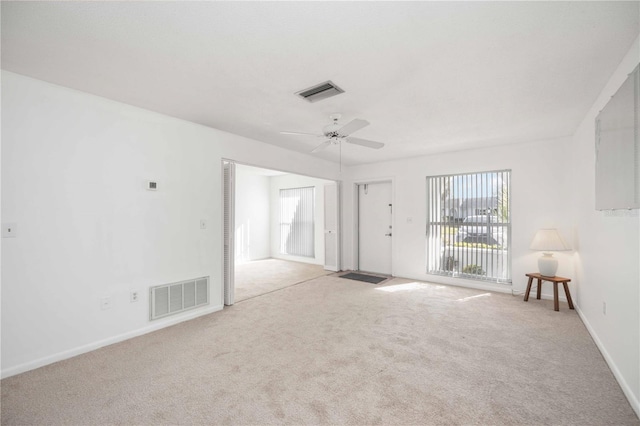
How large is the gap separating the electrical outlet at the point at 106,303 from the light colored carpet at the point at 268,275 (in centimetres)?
170

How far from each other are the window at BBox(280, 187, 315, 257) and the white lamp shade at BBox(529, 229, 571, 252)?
4803mm

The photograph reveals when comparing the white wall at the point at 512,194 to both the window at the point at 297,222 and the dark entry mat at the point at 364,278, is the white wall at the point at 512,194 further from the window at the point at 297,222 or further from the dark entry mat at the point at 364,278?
the window at the point at 297,222

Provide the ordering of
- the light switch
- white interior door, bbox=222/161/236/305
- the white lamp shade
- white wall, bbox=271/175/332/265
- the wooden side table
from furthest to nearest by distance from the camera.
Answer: white wall, bbox=271/175/332/265 < white interior door, bbox=222/161/236/305 < the white lamp shade < the wooden side table < the light switch

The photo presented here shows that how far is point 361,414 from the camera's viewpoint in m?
1.81

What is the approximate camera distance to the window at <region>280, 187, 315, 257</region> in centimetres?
761

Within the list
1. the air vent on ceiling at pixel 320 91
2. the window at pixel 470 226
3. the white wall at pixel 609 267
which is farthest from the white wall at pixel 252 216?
the white wall at pixel 609 267

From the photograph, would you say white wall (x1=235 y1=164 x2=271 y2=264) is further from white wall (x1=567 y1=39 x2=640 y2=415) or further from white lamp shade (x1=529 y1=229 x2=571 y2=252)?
white wall (x1=567 y1=39 x2=640 y2=415)

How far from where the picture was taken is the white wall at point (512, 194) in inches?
165

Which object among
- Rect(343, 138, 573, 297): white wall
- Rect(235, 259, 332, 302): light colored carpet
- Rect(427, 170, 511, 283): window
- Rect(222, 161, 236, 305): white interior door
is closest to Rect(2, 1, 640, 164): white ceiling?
Rect(222, 161, 236, 305): white interior door

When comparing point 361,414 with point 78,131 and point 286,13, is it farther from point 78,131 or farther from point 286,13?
point 78,131

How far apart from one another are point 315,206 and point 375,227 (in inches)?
74.8

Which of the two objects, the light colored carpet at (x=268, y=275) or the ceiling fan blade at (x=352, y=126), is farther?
the light colored carpet at (x=268, y=275)

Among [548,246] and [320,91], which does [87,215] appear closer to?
[320,91]

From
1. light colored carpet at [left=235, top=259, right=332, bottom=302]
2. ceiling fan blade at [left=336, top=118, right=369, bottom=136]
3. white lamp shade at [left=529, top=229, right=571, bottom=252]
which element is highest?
ceiling fan blade at [left=336, top=118, right=369, bottom=136]
